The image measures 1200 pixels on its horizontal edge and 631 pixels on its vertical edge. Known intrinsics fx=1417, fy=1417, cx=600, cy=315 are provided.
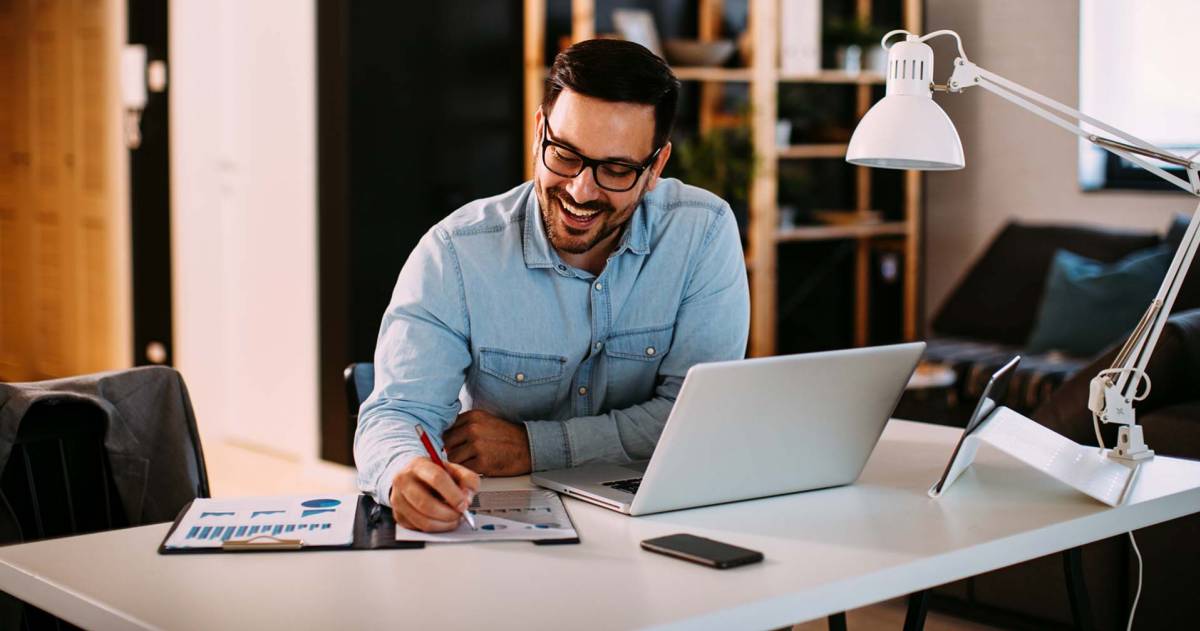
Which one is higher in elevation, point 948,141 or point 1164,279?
point 948,141

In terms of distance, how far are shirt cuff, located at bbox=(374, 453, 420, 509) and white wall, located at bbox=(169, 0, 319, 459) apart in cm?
325

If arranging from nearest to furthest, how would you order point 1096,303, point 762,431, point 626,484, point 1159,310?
1. point 762,431
2. point 626,484
3. point 1159,310
4. point 1096,303

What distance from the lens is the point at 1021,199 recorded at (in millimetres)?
6410

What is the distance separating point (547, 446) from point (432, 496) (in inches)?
15.7

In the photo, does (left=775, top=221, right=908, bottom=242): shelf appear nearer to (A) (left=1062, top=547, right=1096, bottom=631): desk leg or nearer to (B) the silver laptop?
(A) (left=1062, top=547, right=1096, bottom=631): desk leg

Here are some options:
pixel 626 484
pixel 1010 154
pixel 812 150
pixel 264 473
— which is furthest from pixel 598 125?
pixel 1010 154

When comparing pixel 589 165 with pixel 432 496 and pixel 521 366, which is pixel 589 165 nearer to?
pixel 521 366

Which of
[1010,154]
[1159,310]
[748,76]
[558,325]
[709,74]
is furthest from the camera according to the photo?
[1010,154]

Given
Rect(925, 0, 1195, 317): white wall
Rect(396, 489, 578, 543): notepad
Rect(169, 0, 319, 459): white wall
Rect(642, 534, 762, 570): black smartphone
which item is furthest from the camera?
Rect(925, 0, 1195, 317): white wall

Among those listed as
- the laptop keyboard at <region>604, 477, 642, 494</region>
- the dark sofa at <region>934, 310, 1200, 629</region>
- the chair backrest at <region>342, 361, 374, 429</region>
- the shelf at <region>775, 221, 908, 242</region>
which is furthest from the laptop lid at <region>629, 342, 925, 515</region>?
the shelf at <region>775, 221, 908, 242</region>

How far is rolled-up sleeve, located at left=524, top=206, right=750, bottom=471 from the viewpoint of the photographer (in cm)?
201

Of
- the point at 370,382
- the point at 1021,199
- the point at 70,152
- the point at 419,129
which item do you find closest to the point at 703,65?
the point at 419,129

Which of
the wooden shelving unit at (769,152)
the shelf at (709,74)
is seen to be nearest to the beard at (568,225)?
the wooden shelving unit at (769,152)

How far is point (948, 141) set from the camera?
1874 millimetres
